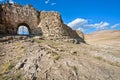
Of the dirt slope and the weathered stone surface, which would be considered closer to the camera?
the dirt slope

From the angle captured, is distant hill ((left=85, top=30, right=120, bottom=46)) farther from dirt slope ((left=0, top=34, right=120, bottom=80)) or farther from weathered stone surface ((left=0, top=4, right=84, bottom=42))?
dirt slope ((left=0, top=34, right=120, bottom=80))

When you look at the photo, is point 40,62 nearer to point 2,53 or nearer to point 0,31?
point 2,53

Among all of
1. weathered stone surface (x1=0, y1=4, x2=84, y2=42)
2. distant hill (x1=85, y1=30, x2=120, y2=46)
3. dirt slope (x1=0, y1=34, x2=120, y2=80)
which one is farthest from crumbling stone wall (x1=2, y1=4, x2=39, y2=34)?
distant hill (x1=85, y1=30, x2=120, y2=46)

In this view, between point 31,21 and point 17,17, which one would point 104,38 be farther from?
point 17,17

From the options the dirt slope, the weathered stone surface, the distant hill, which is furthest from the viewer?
the distant hill

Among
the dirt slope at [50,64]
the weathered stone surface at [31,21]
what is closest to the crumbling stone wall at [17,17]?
the weathered stone surface at [31,21]

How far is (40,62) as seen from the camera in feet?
40.4

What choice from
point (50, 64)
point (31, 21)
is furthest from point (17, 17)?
point (50, 64)

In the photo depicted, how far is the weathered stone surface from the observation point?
19.8m

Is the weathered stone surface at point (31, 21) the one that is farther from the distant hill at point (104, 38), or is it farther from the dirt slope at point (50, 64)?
the distant hill at point (104, 38)

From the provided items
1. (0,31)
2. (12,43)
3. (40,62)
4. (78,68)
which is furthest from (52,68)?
(0,31)

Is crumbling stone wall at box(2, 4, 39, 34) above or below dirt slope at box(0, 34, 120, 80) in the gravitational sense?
above

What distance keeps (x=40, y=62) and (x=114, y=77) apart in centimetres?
520

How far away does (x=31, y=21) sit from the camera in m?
21.3
